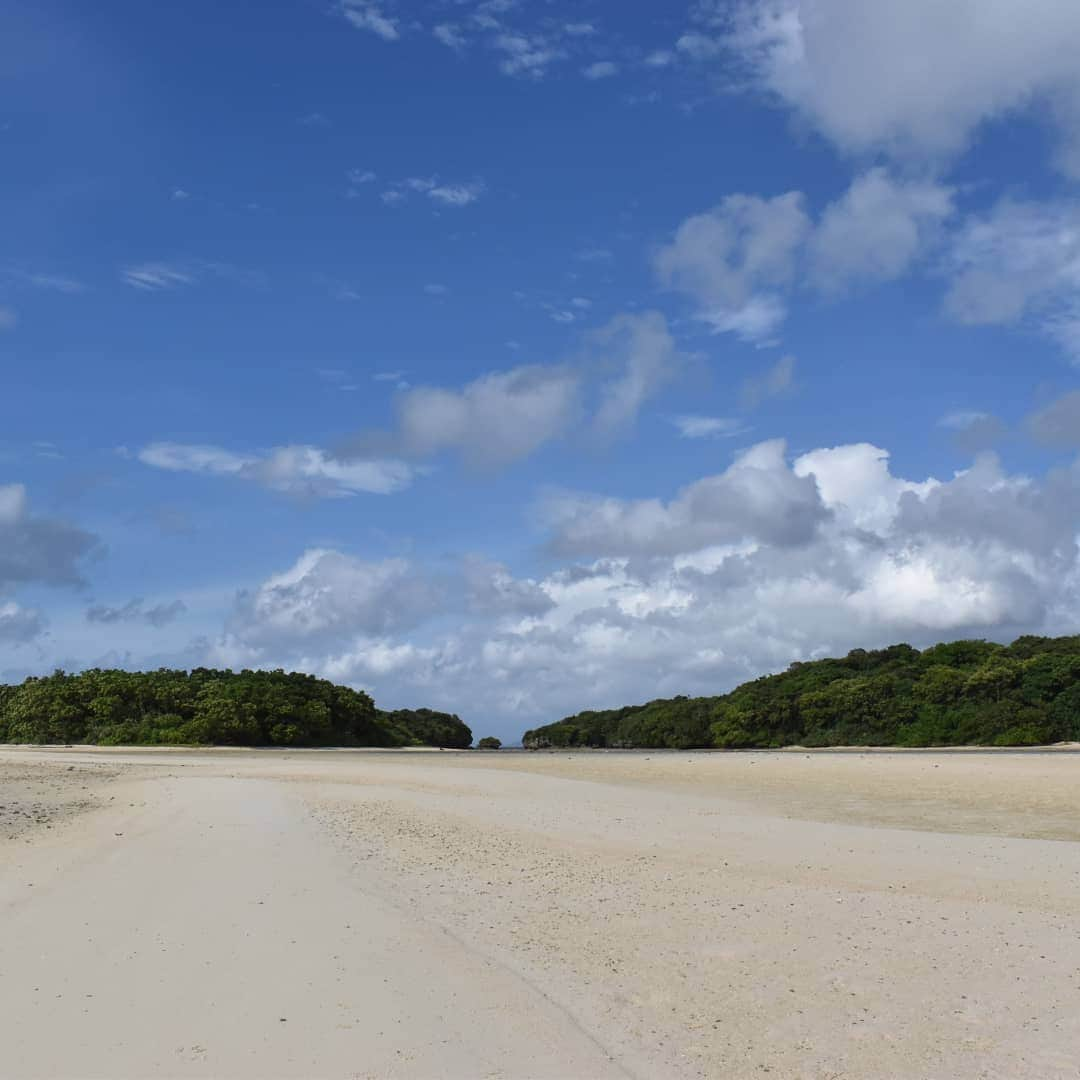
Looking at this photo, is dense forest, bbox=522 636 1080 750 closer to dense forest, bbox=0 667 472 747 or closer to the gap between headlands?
the gap between headlands

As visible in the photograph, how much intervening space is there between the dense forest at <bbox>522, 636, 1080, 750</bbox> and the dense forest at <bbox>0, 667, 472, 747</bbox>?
2386 centimetres

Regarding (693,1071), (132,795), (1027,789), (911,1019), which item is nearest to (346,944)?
(693,1071)

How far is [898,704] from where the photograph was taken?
188ft

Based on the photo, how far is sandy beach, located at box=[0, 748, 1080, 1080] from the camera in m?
6.44

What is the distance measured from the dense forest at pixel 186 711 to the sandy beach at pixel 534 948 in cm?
4544

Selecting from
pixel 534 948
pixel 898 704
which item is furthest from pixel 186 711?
pixel 534 948

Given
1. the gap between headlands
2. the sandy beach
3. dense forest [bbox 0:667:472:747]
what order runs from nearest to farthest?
the sandy beach < the gap between headlands < dense forest [bbox 0:667:472:747]

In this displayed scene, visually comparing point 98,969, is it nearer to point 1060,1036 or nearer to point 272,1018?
point 272,1018

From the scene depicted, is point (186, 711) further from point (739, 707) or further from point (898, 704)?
point (898, 704)

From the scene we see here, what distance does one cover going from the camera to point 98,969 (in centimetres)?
793

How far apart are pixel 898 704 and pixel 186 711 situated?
45906 mm

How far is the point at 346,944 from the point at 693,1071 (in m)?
3.81

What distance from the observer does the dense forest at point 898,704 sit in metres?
51.1

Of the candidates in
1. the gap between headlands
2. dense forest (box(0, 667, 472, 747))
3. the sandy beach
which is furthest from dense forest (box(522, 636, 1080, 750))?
the sandy beach
